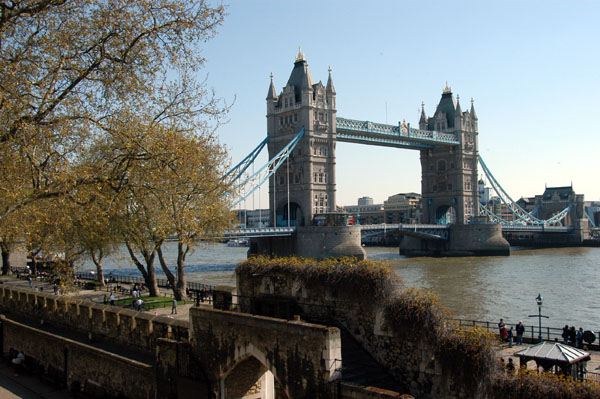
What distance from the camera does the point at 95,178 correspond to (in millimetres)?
13438

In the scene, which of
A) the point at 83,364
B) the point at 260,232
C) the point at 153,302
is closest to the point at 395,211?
the point at 260,232

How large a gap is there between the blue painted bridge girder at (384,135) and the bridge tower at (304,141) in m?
3.84

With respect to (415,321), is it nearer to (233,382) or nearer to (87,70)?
(233,382)

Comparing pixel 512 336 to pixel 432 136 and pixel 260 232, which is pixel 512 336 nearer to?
pixel 260 232

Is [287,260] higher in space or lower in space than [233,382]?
higher

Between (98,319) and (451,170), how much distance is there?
87315 millimetres

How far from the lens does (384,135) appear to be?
3268 inches

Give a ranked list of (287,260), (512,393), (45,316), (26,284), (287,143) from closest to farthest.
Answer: (512,393) → (287,260) → (45,316) → (26,284) → (287,143)

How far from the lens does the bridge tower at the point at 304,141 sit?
7394cm

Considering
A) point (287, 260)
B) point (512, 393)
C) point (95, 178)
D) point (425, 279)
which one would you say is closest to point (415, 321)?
point (512, 393)

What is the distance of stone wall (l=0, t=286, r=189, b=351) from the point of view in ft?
56.9

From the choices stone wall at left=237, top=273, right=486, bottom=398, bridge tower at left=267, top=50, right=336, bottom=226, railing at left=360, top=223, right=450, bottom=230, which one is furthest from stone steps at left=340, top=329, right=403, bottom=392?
bridge tower at left=267, top=50, right=336, bottom=226

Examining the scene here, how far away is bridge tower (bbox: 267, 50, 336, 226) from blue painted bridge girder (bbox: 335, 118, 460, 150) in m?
3.84

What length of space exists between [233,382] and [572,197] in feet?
379
